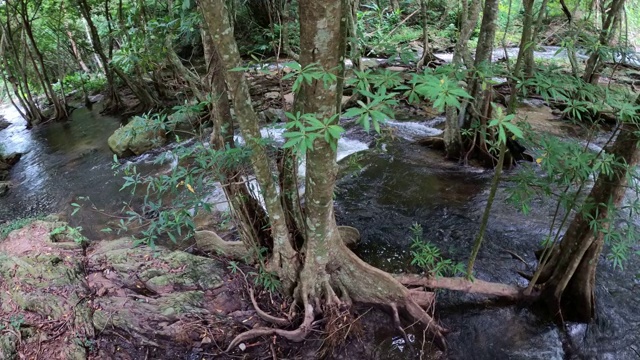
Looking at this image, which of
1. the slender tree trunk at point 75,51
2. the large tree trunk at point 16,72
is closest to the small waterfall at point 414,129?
the large tree trunk at point 16,72

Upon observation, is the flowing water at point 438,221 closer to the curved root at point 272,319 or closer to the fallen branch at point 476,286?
the fallen branch at point 476,286

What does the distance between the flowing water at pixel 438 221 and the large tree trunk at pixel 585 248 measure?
0.27 m

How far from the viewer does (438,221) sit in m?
6.01

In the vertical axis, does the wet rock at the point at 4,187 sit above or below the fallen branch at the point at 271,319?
above

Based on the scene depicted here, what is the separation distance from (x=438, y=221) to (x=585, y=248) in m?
2.56

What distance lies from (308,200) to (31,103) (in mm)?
16847

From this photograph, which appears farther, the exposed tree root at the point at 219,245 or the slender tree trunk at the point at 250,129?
the exposed tree root at the point at 219,245

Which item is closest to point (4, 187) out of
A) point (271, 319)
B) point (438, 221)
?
point (271, 319)

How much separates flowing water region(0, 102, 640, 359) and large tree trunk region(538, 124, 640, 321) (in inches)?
10.5

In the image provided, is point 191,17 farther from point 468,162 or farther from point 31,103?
point 31,103

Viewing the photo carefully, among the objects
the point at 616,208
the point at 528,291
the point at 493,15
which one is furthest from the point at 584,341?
the point at 493,15

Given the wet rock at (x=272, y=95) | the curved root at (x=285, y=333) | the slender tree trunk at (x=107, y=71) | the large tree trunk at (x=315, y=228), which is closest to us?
A: the large tree trunk at (x=315, y=228)

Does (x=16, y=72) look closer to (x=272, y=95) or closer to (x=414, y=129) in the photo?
(x=272, y=95)

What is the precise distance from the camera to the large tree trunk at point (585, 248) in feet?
10.5
